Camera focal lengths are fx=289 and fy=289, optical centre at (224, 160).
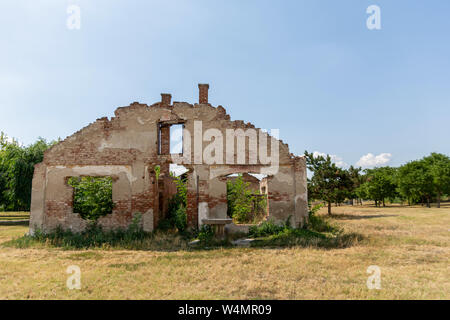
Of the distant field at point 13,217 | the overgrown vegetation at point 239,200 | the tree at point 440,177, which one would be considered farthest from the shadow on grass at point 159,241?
the tree at point 440,177

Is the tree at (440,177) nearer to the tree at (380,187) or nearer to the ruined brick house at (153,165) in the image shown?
the tree at (380,187)

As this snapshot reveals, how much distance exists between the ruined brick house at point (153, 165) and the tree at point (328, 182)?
1057cm

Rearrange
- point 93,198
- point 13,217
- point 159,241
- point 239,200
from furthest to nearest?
1. point 13,217
2. point 239,200
3. point 93,198
4. point 159,241

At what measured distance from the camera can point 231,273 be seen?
21.0ft

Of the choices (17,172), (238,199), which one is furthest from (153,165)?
(17,172)

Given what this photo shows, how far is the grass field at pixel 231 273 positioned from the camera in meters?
5.16

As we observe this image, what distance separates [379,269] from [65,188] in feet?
37.9

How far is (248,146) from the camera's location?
12.4 m

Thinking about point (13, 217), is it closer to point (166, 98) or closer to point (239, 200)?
point (166, 98)

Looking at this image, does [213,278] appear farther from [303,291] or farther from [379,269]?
[379,269]

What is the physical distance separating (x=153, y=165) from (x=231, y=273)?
695cm

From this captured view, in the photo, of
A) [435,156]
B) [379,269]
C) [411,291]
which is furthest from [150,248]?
[435,156]

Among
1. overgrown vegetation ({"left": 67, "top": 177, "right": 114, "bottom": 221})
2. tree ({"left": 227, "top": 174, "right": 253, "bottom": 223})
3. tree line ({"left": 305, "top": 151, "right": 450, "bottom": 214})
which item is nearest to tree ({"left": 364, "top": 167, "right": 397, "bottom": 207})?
tree line ({"left": 305, "top": 151, "right": 450, "bottom": 214})
